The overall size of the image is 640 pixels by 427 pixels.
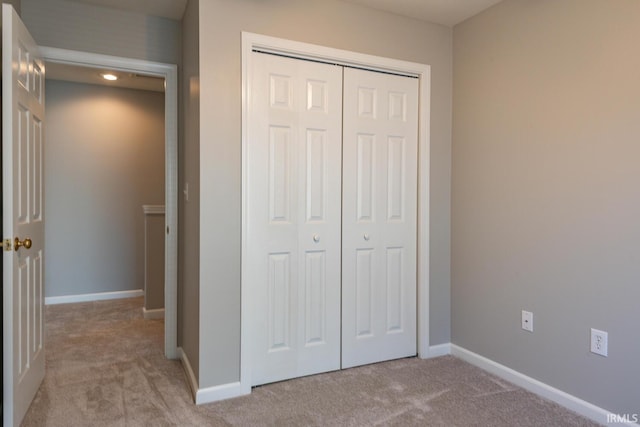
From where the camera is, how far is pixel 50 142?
4.42m

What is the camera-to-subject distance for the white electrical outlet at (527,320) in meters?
2.38

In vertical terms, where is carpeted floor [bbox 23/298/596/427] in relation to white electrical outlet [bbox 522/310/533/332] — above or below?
below

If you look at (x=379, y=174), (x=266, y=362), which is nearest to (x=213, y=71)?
(x=379, y=174)

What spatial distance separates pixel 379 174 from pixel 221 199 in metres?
1.09

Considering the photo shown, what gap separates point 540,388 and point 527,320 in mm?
379

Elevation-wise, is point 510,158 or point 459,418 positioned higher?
point 510,158

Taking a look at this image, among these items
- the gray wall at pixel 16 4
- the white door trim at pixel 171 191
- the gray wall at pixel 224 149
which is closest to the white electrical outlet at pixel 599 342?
the gray wall at pixel 224 149

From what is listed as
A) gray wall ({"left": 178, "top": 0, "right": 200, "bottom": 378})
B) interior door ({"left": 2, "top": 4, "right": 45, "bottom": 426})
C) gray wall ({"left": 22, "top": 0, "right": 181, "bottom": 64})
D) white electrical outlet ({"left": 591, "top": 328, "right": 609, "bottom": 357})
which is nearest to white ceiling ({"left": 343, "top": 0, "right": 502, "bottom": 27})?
gray wall ({"left": 178, "top": 0, "right": 200, "bottom": 378})

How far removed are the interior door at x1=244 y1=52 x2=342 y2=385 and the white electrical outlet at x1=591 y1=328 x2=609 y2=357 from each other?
55.3 inches

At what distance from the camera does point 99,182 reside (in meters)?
4.65

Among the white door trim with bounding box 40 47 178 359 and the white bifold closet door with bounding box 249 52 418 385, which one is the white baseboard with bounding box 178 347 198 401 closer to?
the white door trim with bounding box 40 47 178 359

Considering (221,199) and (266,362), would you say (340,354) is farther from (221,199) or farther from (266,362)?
(221,199)

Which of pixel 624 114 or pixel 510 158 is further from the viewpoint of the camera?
pixel 510 158

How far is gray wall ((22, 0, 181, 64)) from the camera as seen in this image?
254 cm
